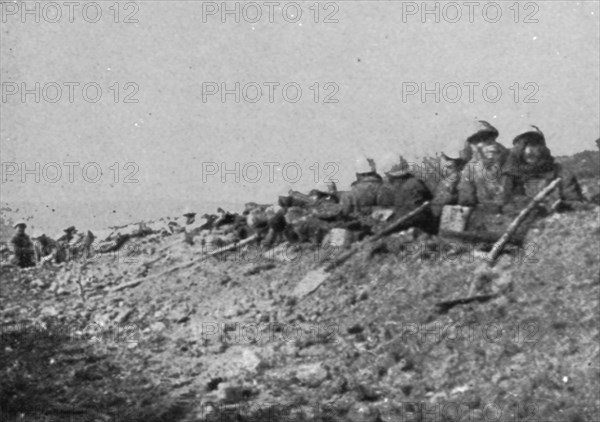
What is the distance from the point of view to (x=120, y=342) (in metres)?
11.9

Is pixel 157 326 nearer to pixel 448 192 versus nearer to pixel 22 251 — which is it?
pixel 448 192

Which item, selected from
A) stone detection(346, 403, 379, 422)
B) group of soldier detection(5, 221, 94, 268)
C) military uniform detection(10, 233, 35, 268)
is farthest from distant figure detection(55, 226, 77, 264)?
stone detection(346, 403, 379, 422)

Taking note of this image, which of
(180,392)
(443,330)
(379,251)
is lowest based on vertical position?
(180,392)

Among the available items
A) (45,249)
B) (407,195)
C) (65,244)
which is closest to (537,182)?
(407,195)

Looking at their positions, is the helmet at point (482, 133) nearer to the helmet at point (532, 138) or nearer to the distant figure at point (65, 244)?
the helmet at point (532, 138)

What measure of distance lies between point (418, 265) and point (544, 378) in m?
3.80

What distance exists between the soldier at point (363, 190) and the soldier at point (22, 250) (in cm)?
1042

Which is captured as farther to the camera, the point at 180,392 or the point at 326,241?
the point at 326,241

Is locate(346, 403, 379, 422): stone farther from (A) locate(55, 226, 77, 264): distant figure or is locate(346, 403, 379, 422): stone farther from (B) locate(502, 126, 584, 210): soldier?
(A) locate(55, 226, 77, 264): distant figure

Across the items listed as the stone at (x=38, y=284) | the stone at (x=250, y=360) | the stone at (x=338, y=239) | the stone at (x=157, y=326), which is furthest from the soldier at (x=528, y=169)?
the stone at (x=38, y=284)

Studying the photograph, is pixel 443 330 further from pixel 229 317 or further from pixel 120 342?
pixel 120 342

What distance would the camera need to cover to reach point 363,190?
1398 cm

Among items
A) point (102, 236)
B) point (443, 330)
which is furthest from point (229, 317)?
point (102, 236)

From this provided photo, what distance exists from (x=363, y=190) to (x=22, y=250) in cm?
1124
